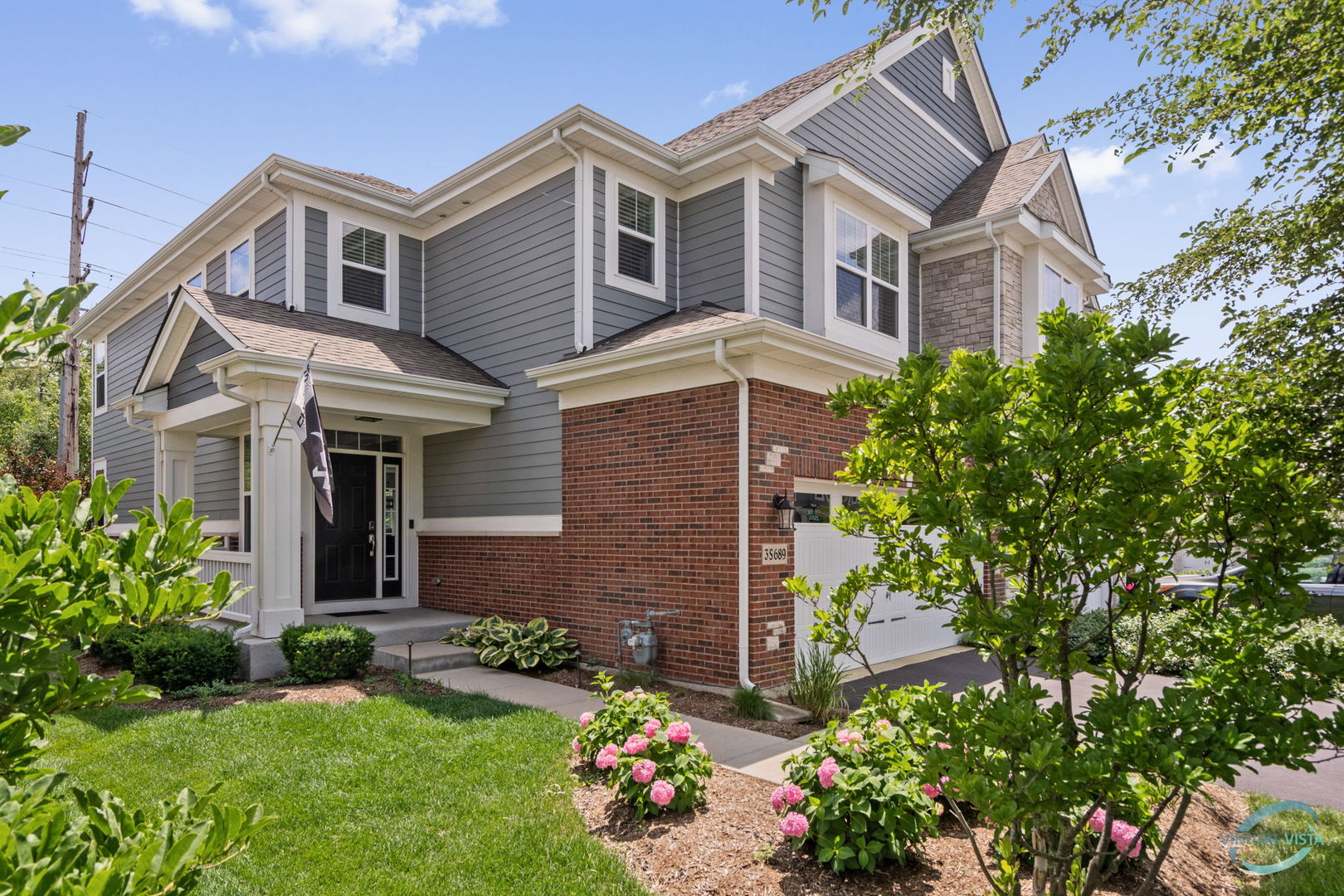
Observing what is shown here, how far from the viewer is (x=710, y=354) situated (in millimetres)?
7699

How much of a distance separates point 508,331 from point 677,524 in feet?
13.3

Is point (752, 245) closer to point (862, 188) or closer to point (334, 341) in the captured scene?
point (862, 188)

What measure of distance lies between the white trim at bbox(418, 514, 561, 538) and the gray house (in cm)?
4

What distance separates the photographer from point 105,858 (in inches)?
52.0

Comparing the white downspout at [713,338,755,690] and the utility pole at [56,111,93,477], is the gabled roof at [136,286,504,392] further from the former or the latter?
the utility pole at [56,111,93,477]

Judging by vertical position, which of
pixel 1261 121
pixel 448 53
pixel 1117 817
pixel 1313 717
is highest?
pixel 448 53

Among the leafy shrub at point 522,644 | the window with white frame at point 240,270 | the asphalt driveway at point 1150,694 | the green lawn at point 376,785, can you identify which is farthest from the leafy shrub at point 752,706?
the window with white frame at point 240,270

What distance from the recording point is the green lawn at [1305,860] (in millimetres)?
3838

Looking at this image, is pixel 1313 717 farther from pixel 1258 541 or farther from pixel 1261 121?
pixel 1261 121

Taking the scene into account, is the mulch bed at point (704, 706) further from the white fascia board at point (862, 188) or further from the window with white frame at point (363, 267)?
the white fascia board at point (862, 188)

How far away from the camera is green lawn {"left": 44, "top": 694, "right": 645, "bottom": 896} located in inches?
150

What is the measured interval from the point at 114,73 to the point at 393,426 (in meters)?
5.66

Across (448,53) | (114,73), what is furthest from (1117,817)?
(114,73)

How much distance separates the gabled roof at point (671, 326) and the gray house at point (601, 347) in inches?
2.7
